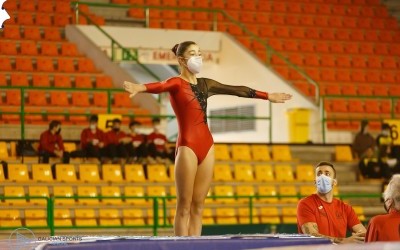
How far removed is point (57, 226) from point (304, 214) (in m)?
6.08

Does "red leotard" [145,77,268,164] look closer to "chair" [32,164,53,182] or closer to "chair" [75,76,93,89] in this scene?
"chair" [32,164,53,182]

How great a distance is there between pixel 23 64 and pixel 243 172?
4414mm

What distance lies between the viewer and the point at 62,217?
1538 cm

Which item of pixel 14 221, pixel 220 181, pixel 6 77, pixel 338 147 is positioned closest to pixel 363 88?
pixel 338 147

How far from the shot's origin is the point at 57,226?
14398 mm

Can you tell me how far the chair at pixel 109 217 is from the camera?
15703mm

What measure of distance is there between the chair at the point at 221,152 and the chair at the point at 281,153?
89 centimetres

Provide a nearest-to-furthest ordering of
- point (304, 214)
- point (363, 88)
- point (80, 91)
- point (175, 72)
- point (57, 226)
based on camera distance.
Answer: point (304, 214) → point (57, 226) → point (80, 91) → point (363, 88) → point (175, 72)

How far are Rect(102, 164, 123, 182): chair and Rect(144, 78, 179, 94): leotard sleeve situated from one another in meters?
8.65

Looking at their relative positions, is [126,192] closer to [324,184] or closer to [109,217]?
[109,217]

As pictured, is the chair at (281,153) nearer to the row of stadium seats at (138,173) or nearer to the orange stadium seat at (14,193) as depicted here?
the row of stadium seats at (138,173)

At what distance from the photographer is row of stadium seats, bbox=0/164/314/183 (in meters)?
16.2

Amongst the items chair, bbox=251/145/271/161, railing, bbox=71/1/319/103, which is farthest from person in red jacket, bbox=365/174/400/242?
railing, bbox=71/1/319/103

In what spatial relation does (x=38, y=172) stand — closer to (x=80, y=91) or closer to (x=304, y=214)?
(x=80, y=91)
